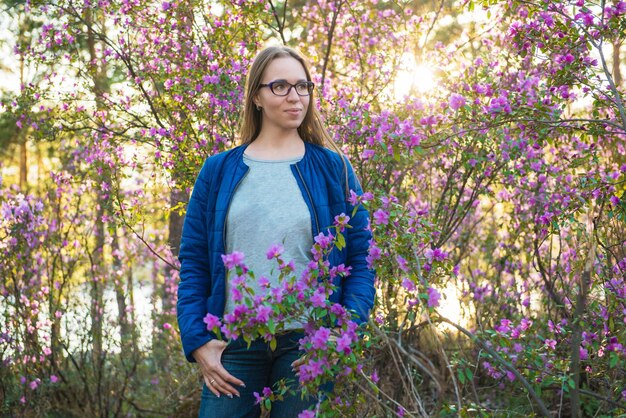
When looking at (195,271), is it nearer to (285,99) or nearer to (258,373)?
(258,373)

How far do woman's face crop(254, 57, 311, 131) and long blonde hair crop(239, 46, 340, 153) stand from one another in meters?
0.03

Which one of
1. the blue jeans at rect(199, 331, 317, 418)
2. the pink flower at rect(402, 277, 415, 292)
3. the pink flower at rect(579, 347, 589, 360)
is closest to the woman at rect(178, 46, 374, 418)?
the blue jeans at rect(199, 331, 317, 418)

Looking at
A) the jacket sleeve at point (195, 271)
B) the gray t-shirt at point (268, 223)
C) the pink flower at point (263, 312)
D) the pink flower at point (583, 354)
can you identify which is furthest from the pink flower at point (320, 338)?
the pink flower at point (583, 354)

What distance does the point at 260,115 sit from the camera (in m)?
2.85

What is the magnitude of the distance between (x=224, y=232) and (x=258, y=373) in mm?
472

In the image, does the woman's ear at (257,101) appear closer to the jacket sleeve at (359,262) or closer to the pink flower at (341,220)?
the jacket sleeve at (359,262)

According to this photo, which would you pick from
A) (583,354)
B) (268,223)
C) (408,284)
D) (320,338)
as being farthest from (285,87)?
(583,354)

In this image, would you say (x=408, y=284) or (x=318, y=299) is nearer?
(x=318, y=299)

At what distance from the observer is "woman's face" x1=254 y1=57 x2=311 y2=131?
263 centimetres

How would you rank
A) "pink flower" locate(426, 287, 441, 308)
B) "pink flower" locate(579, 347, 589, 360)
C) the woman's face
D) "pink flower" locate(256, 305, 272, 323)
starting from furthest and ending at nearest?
"pink flower" locate(579, 347, 589, 360) < the woman's face < "pink flower" locate(426, 287, 441, 308) < "pink flower" locate(256, 305, 272, 323)

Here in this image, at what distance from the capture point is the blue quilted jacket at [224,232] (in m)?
2.48

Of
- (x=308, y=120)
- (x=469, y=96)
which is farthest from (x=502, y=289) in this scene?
Answer: (x=308, y=120)

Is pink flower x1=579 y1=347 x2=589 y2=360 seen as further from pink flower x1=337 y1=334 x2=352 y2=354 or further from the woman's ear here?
the woman's ear

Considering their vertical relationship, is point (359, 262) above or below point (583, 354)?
above
